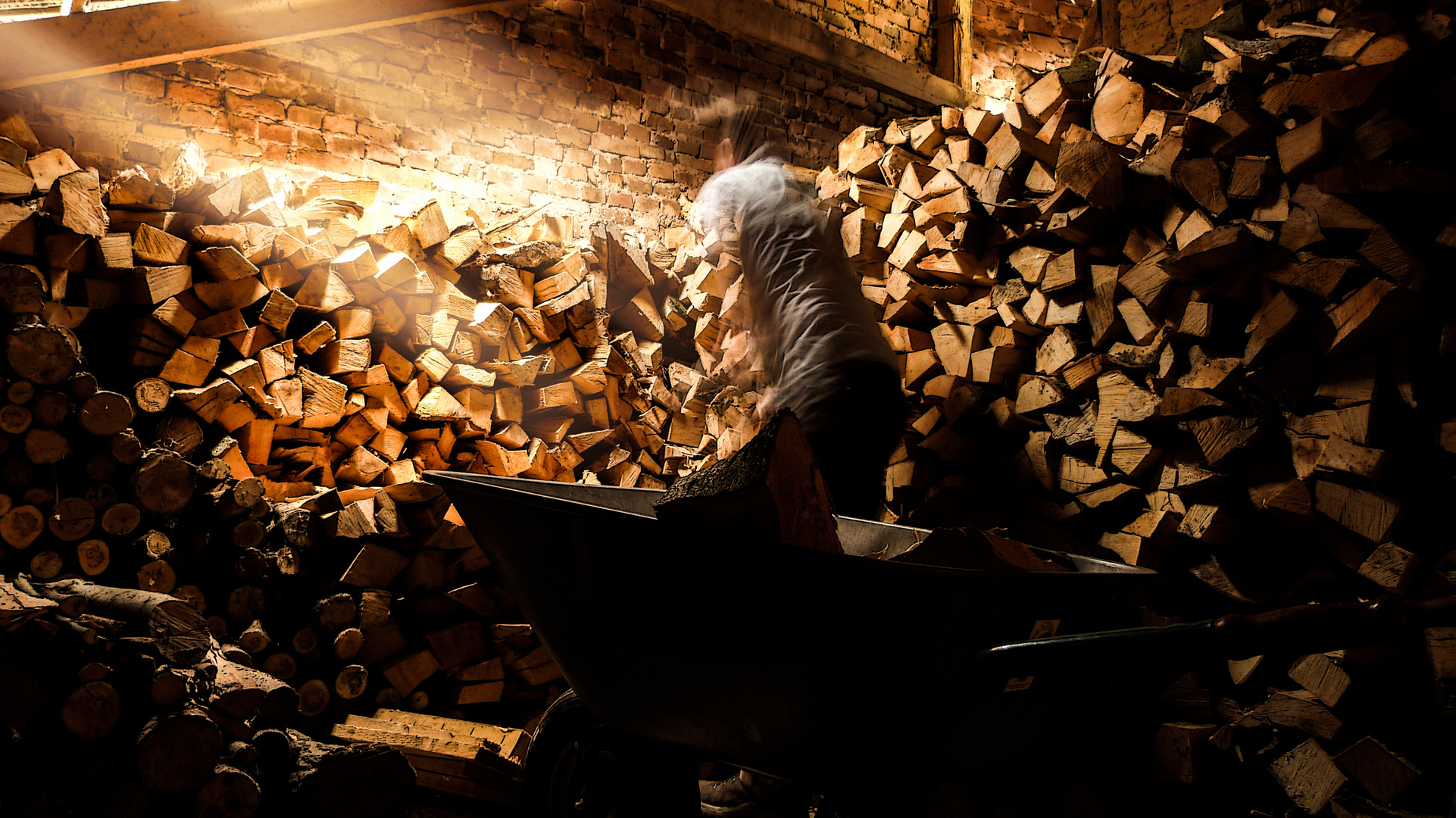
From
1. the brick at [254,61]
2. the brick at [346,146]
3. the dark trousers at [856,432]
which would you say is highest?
the brick at [254,61]

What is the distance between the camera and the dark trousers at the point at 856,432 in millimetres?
2139

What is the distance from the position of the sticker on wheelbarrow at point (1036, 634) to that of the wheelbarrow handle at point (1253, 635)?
0.17 m

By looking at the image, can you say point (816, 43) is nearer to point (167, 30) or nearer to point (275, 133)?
point (275, 133)

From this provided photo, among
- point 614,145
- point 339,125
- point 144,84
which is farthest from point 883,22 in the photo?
point 144,84

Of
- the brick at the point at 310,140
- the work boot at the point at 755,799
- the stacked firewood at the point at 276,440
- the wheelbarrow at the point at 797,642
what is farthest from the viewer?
the brick at the point at 310,140

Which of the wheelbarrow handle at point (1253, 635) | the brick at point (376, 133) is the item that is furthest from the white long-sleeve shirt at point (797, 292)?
the brick at point (376, 133)

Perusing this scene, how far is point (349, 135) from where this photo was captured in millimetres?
3443

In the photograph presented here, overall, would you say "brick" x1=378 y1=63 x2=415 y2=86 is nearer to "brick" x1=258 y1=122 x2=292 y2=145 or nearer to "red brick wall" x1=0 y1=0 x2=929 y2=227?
"red brick wall" x1=0 y1=0 x2=929 y2=227

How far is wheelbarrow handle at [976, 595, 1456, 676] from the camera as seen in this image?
0.71 metres

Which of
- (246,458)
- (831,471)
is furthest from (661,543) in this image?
(246,458)

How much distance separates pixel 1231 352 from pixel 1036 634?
121 centimetres

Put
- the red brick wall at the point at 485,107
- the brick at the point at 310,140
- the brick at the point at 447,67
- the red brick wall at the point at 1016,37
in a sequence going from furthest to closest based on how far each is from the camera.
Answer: the red brick wall at the point at 1016,37 < the brick at the point at 447,67 < the brick at the point at 310,140 < the red brick wall at the point at 485,107

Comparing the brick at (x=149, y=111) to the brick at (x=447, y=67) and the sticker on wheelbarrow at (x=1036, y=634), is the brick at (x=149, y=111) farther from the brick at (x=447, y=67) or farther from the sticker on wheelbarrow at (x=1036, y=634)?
the sticker on wheelbarrow at (x=1036, y=634)

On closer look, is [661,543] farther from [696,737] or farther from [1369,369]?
[1369,369]
